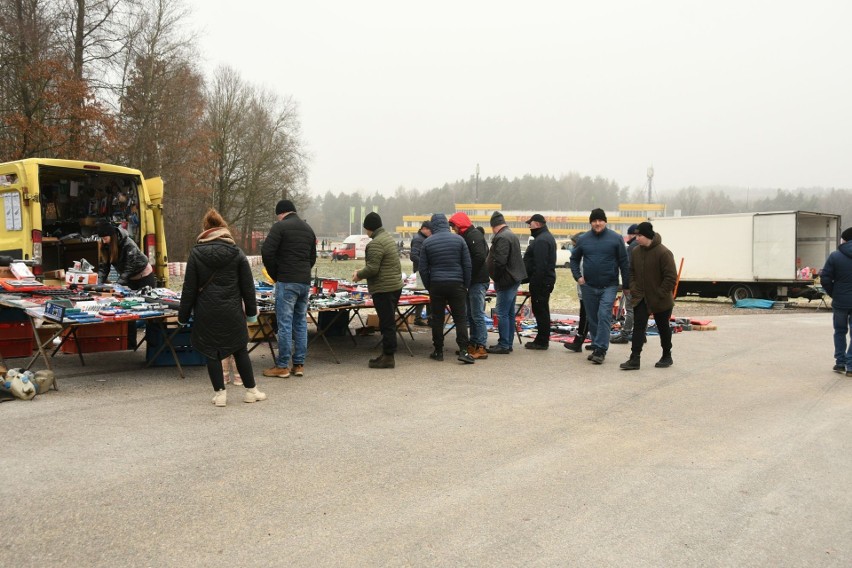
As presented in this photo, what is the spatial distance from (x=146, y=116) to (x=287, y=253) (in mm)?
24664

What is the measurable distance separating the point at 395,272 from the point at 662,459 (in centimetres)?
436

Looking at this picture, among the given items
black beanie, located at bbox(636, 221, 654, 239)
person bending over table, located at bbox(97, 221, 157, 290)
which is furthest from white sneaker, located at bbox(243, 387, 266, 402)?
black beanie, located at bbox(636, 221, 654, 239)

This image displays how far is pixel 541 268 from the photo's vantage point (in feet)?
32.9

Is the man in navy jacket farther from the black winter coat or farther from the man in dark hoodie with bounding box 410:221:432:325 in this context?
the man in dark hoodie with bounding box 410:221:432:325

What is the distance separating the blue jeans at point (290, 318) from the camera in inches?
298

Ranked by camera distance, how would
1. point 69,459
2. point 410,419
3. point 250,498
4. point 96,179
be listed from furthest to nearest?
1. point 96,179
2. point 410,419
3. point 69,459
4. point 250,498

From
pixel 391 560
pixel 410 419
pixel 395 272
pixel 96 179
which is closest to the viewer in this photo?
pixel 391 560

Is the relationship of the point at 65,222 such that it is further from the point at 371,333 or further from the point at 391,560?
the point at 391,560

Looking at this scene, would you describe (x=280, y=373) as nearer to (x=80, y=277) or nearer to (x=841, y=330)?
(x=80, y=277)

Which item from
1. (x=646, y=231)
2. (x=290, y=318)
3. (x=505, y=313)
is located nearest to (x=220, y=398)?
(x=290, y=318)

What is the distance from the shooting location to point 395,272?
332 inches

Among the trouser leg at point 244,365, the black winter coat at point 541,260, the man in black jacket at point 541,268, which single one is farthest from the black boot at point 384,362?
the black winter coat at point 541,260

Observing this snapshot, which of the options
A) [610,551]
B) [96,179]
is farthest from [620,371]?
[96,179]

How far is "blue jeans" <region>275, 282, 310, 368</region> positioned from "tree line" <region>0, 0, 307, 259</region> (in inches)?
654
